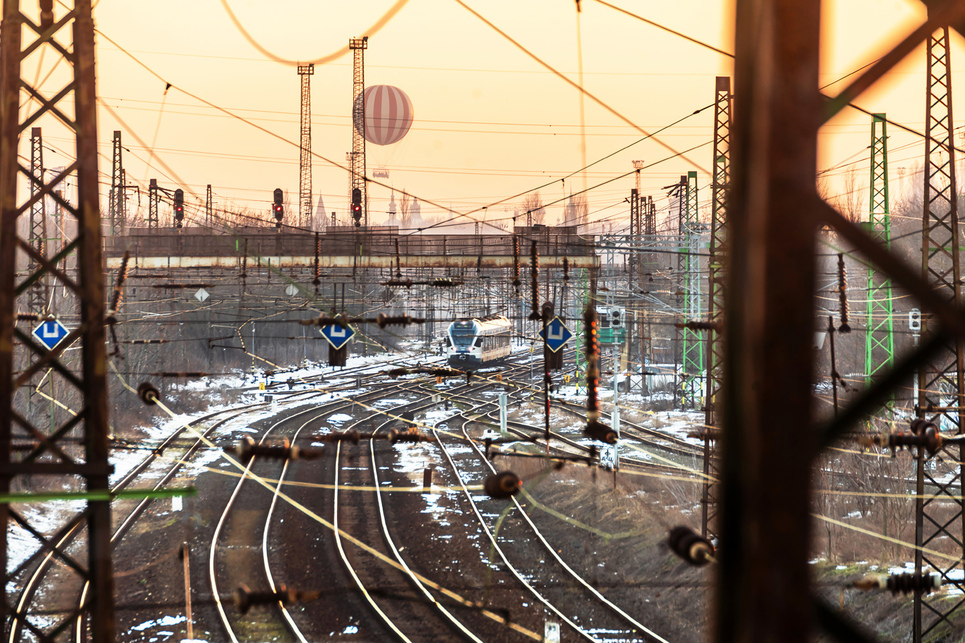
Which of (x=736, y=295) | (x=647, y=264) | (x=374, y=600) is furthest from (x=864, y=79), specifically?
(x=647, y=264)

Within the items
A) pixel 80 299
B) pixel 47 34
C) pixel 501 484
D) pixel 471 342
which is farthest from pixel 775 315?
pixel 471 342

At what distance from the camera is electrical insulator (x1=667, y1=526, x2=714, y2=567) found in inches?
122

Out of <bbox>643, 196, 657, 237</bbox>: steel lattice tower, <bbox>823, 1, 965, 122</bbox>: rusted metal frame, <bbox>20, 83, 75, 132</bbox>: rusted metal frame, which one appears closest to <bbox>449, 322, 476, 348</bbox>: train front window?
<bbox>643, 196, 657, 237</bbox>: steel lattice tower

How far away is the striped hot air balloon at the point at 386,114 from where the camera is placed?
27391 millimetres

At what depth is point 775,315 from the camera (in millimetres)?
1167

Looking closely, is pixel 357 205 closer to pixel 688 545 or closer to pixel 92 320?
pixel 92 320

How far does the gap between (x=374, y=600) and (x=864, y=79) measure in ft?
35.5

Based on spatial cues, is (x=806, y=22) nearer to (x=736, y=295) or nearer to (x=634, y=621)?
(x=736, y=295)

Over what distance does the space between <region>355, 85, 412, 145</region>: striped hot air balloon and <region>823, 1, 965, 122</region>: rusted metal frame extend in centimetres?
2691

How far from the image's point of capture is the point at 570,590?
36.7 ft

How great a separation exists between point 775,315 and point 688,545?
7.17 ft

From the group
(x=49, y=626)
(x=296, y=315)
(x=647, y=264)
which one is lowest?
(x=49, y=626)

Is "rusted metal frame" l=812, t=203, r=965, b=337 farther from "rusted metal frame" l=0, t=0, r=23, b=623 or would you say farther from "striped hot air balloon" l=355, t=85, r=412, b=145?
"striped hot air balloon" l=355, t=85, r=412, b=145

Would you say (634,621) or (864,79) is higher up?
(864,79)
